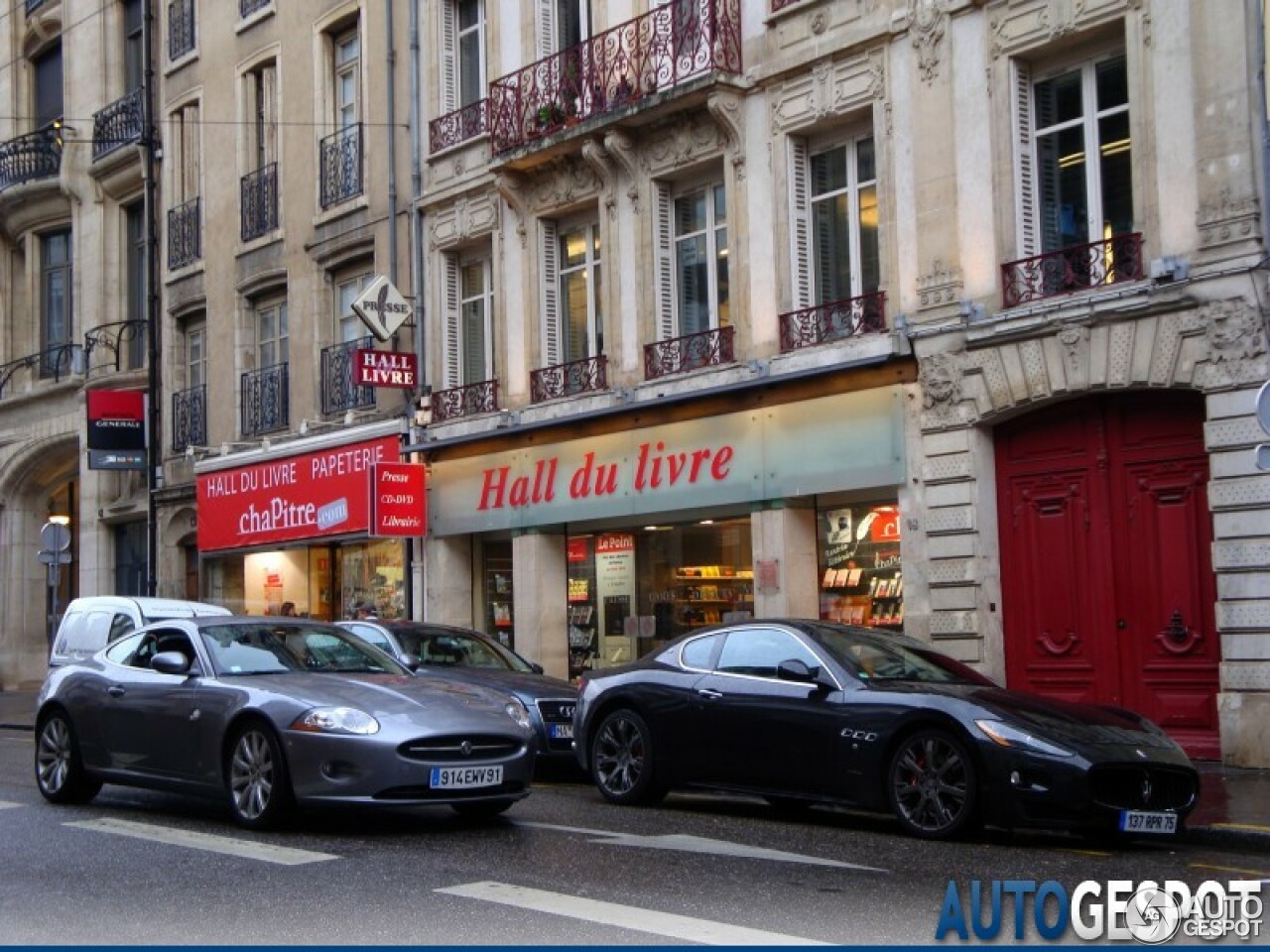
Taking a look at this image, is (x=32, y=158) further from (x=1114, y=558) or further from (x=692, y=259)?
(x=1114, y=558)

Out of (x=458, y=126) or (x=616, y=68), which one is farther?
(x=458, y=126)

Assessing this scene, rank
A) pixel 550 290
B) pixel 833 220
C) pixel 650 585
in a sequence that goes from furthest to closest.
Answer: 1. pixel 550 290
2. pixel 650 585
3. pixel 833 220

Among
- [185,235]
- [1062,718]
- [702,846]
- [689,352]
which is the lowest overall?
[702,846]

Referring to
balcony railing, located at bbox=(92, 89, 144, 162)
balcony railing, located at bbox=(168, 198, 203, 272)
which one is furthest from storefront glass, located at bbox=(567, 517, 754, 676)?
balcony railing, located at bbox=(92, 89, 144, 162)

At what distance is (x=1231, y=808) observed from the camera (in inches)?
471

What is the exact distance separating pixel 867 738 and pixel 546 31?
1514 cm

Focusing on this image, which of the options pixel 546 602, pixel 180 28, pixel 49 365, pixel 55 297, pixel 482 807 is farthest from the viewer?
pixel 55 297

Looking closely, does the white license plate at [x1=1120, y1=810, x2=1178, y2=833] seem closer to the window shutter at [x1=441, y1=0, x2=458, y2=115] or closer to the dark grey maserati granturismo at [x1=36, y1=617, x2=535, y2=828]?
the dark grey maserati granturismo at [x1=36, y1=617, x2=535, y2=828]

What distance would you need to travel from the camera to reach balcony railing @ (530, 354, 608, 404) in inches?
882

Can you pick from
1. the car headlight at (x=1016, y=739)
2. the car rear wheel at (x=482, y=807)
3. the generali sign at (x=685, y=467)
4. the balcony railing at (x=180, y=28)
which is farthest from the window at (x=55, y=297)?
the car headlight at (x=1016, y=739)

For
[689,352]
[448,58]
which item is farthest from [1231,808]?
[448,58]

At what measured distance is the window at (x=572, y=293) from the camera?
2298 centimetres

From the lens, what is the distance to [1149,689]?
16078mm

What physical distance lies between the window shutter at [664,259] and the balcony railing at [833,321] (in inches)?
89.5
